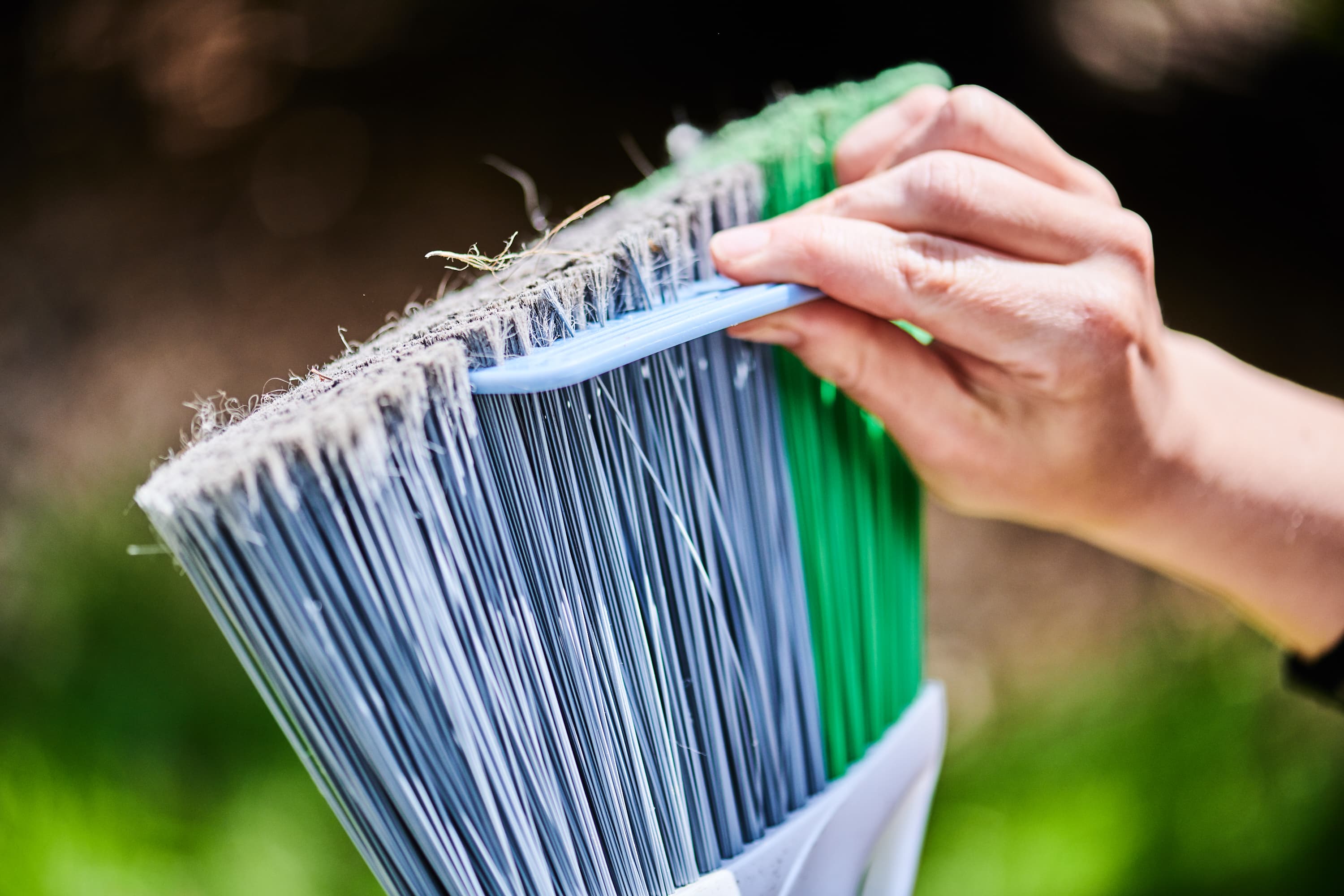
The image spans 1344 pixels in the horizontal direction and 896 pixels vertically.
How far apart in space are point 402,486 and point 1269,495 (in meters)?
0.53

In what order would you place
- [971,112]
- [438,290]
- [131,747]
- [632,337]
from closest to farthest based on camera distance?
[632,337], [971,112], [438,290], [131,747]

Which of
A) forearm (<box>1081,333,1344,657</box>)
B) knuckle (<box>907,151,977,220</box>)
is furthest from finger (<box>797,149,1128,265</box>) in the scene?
forearm (<box>1081,333,1344,657</box>)

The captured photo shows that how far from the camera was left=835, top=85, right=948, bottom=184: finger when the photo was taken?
49 centimetres

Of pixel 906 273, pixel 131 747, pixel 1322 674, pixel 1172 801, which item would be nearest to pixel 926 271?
pixel 906 273

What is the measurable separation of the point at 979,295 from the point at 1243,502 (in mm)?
272

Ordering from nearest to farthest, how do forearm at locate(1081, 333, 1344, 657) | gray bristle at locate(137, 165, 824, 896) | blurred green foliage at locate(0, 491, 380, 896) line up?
gray bristle at locate(137, 165, 824, 896) → forearm at locate(1081, 333, 1344, 657) → blurred green foliage at locate(0, 491, 380, 896)

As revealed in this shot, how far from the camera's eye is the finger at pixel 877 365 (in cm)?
41

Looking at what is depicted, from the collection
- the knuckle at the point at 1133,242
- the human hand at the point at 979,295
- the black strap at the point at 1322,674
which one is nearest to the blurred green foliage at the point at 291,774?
the black strap at the point at 1322,674

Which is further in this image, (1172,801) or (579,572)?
(1172,801)

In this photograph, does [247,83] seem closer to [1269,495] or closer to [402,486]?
[402,486]

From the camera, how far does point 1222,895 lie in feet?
3.18

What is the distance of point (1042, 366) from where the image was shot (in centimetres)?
42

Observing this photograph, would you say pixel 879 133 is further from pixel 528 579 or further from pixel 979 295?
pixel 528 579

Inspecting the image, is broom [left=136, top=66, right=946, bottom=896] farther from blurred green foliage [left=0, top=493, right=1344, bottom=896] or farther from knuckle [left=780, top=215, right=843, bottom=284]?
blurred green foliage [left=0, top=493, right=1344, bottom=896]
